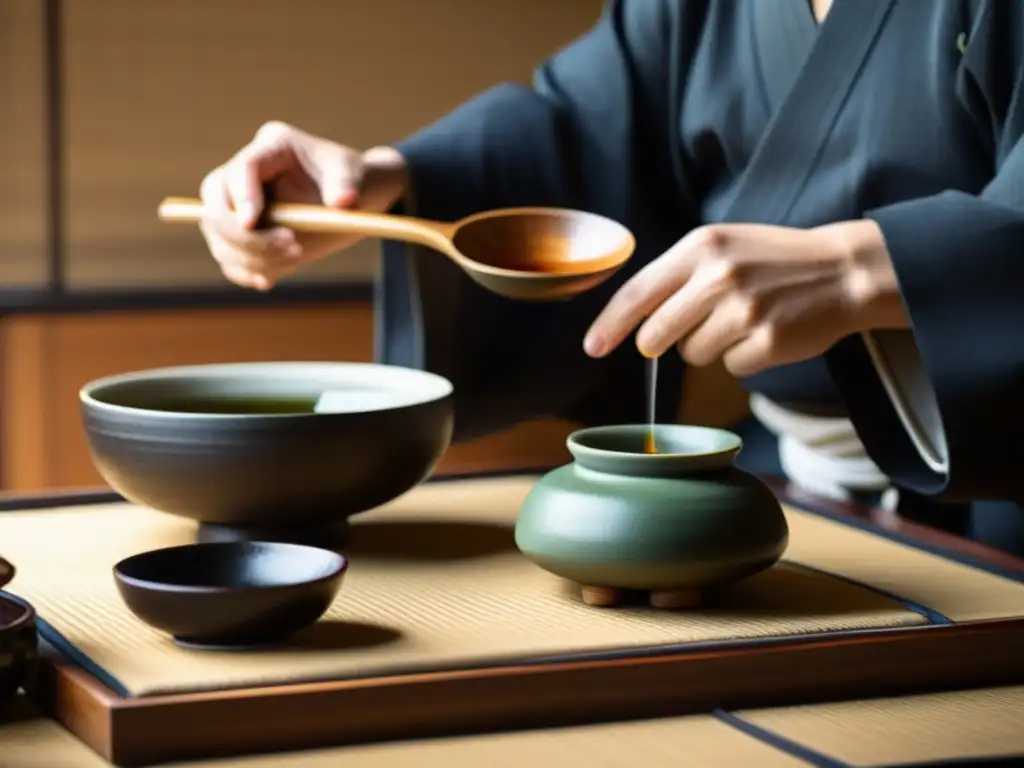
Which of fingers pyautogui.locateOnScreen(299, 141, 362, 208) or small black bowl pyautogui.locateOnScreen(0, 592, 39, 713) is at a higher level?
fingers pyautogui.locateOnScreen(299, 141, 362, 208)

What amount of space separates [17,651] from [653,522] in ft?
1.38

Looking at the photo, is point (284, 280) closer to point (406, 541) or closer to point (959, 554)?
point (406, 541)

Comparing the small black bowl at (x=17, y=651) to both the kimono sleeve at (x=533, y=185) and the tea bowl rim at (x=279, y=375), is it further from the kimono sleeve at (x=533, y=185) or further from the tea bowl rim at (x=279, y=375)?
the kimono sleeve at (x=533, y=185)

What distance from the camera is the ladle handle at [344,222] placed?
1.38 m

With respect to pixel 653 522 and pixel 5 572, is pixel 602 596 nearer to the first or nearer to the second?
pixel 653 522

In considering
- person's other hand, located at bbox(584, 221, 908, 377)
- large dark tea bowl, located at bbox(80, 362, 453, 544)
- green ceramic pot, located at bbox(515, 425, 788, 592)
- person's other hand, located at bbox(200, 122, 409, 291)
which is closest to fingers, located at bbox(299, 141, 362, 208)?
person's other hand, located at bbox(200, 122, 409, 291)

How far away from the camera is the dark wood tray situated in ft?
→ 2.88

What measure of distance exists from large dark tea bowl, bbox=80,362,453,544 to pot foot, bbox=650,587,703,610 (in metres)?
0.26

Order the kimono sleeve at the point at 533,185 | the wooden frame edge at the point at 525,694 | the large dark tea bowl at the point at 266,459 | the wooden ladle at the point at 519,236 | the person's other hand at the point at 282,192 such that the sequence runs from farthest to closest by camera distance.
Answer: the kimono sleeve at the point at 533,185 < the person's other hand at the point at 282,192 < the wooden ladle at the point at 519,236 < the large dark tea bowl at the point at 266,459 < the wooden frame edge at the point at 525,694

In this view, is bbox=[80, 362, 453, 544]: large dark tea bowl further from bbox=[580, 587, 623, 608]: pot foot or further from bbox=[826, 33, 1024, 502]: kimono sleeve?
bbox=[826, 33, 1024, 502]: kimono sleeve

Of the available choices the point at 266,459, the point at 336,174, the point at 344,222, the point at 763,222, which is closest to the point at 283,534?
the point at 266,459

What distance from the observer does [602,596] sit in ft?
3.63

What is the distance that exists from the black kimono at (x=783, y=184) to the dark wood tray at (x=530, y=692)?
0.29 meters

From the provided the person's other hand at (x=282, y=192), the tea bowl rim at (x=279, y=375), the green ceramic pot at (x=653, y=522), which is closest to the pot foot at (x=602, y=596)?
the green ceramic pot at (x=653, y=522)
